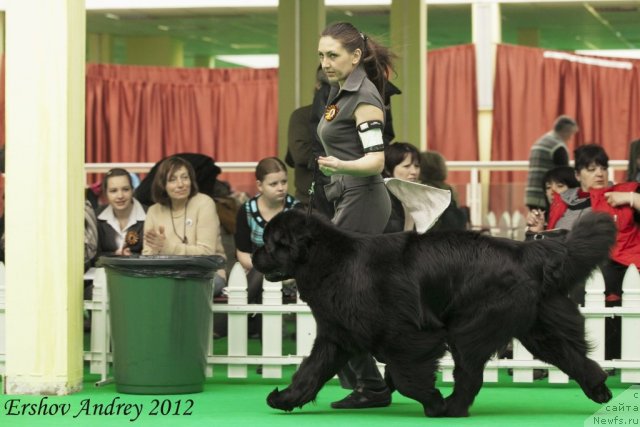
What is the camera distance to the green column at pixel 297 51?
1084 centimetres

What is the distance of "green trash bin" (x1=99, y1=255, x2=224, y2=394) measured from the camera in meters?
6.86

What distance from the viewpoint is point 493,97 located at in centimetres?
1845

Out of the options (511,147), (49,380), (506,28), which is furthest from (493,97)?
(49,380)

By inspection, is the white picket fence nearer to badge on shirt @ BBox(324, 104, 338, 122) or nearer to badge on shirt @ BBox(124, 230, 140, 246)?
badge on shirt @ BBox(124, 230, 140, 246)

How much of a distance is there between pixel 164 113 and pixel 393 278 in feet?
46.4

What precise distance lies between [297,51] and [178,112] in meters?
9.02

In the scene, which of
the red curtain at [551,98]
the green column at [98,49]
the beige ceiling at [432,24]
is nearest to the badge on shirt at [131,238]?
the beige ceiling at [432,24]

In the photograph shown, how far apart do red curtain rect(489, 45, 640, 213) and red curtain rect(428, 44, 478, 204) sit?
1.19 ft

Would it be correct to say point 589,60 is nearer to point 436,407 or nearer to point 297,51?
point 297,51

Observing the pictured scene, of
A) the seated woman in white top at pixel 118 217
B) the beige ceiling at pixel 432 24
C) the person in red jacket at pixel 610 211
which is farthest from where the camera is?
the beige ceiling at pixel 432 24

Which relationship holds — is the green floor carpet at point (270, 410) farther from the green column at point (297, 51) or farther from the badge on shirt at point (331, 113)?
the green column at point (297, 51)

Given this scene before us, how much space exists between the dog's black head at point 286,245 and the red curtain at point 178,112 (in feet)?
43.9

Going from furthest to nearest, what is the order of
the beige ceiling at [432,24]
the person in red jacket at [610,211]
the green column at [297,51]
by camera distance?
the beige ceiling at [432,24] → the green column at [297,51] → the person in red jacket at [610,211]

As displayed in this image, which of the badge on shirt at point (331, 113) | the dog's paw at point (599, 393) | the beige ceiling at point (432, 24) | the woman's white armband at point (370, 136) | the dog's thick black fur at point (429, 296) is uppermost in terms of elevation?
the beige ceiling at point (432, 24)
